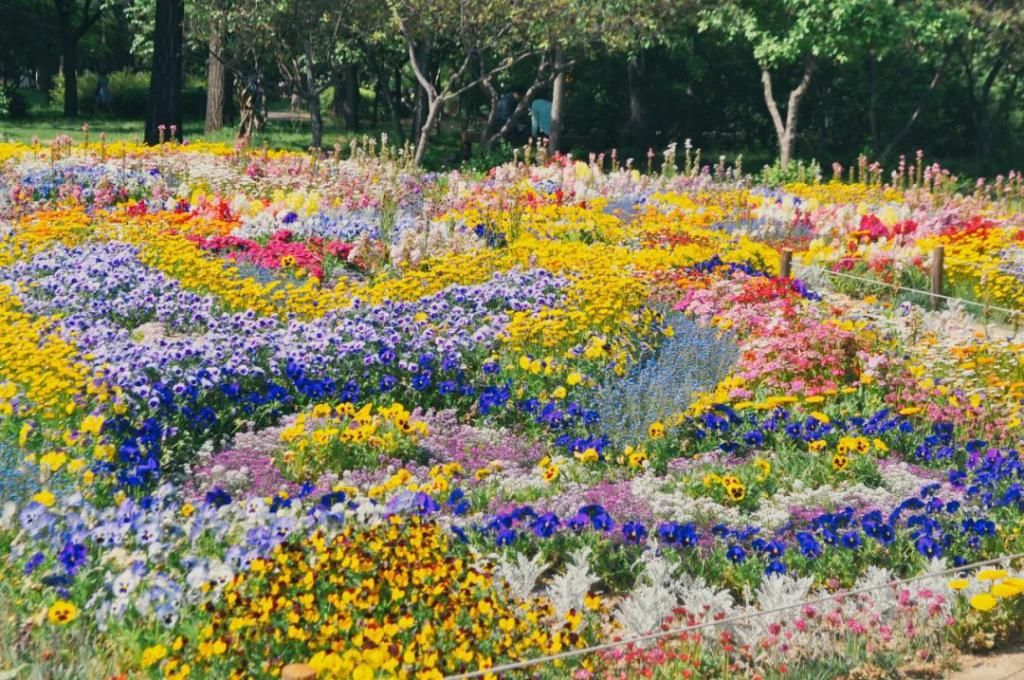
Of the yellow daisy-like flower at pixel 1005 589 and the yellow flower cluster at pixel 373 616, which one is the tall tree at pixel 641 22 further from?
the yellow flower cluster at pixel 373 616

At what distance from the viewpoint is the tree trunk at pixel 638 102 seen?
28531 mm

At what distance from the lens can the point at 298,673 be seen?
3.38 metres

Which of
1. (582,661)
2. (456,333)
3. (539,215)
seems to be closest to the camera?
(582,661)

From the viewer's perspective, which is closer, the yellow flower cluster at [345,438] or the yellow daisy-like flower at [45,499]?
the yellow daisy-like flower at [45,499]

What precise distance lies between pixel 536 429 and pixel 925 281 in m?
6.31

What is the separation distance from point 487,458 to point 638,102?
77.0 ft

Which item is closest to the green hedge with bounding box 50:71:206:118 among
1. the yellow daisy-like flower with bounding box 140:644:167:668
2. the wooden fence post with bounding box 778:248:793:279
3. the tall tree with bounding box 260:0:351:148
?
the tall tree with bounding box 260:0:351:148

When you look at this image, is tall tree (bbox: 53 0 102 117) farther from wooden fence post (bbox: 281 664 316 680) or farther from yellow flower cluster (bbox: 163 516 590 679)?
wooden fence post (bbox: 281 664 316 680)

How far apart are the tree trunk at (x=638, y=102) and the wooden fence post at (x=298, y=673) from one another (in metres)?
26.0

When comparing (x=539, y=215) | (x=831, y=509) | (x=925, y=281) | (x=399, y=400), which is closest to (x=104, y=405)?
(x=399, y=400)

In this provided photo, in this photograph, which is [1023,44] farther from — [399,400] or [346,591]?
[346,591]

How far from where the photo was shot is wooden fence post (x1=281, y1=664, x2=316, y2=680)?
11.0 feet

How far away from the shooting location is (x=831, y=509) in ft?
18.1

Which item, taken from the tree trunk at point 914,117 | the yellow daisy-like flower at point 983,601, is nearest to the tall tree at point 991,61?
the tree trunk at point 914,117
